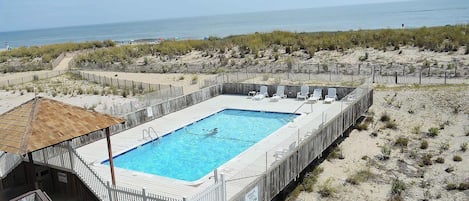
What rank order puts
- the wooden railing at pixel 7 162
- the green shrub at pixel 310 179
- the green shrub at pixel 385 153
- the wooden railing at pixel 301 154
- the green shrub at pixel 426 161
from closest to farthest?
the wooden railing at pixel 301 154
the wooden railing at pixel 7 162
the green shrub at pixel 310 179
the green shrub at pixel 426 161
the green shrub at pixel 385 153

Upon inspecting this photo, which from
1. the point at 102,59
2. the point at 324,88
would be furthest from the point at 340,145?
the point at 102,59

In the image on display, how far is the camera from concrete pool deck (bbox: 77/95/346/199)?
1142 cm

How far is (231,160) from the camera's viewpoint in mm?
14062

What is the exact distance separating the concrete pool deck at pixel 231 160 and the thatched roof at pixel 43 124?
221cm

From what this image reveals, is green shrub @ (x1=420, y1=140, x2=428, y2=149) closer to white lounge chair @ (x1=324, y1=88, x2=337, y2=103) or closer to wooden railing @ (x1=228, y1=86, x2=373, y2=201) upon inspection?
wooden railing @ (x1=228, y1=86, x2=373, y2=201)

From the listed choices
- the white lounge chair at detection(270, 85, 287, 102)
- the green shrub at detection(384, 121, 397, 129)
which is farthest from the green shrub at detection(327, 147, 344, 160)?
the white lounge chair at detection(270, 85, 287, 102)

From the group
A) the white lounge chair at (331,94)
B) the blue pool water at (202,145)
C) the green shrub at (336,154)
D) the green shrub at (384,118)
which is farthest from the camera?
the white lounge chair at (331,94)

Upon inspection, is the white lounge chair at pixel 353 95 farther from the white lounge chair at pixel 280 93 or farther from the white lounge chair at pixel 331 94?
the white lounge chair at pixel 280 93

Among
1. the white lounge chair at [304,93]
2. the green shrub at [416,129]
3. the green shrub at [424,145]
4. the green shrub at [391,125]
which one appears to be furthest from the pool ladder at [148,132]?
the green shrub at [416,129]

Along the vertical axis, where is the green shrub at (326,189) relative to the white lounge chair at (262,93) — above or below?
below

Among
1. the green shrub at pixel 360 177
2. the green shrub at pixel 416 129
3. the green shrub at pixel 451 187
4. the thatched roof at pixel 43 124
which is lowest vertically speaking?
the green shrub at pixel 451 187

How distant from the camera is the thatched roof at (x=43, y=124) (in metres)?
10.0

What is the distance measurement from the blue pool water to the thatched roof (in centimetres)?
352

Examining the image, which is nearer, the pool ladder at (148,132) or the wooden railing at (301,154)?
the wooden railing at (301,154)
